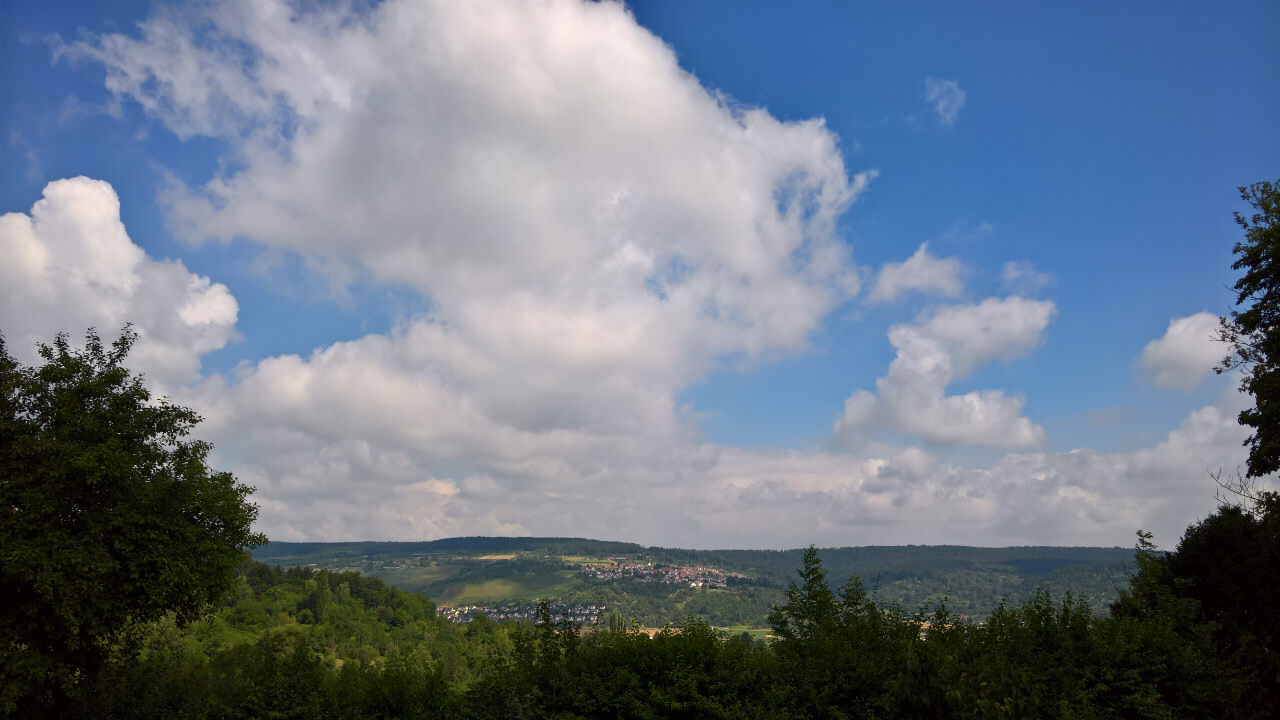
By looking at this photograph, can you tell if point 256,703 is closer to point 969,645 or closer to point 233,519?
point 233,519

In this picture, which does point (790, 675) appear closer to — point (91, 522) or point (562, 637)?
point (562, 637)

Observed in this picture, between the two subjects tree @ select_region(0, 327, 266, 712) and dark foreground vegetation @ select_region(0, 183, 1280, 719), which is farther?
tree @ select_region(0, 327, 266, 712)

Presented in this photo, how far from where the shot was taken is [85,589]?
15.2 metres

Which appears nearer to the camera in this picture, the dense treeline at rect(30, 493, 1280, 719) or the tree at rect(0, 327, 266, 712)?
the dense treeline at rect(30, 493, 1280, 719)

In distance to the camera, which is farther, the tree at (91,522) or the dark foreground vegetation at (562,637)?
the tree at (91,522)

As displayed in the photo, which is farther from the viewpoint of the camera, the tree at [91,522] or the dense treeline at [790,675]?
the tree at [91,522]

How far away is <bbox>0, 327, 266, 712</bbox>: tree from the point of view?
601 inches

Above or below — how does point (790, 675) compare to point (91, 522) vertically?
below

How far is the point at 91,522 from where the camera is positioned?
16.1 m

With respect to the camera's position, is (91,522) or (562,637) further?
(91,522)

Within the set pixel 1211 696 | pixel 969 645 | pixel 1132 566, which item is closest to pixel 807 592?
pixel 969 645

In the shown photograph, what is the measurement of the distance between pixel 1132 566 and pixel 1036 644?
1058 cm

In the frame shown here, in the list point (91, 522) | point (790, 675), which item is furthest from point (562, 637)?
point (91, 522)

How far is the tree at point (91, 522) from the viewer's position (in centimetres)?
1527
